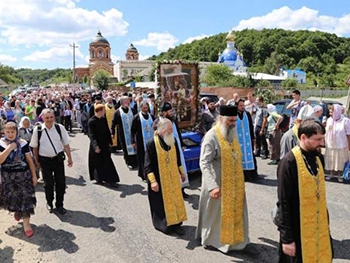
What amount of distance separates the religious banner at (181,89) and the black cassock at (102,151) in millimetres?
1625

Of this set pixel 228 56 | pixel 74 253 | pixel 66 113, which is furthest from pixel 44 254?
pixel 228 56

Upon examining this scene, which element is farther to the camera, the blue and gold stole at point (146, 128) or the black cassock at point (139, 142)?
the blue and gold stole at point (146, 128)

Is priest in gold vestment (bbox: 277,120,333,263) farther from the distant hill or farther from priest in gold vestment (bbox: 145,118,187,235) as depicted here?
the distant hill

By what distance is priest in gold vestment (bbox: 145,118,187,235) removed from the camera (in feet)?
15.6

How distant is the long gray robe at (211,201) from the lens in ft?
13.0

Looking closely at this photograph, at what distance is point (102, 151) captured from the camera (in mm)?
7324

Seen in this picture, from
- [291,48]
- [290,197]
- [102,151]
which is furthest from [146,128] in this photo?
[291,48]

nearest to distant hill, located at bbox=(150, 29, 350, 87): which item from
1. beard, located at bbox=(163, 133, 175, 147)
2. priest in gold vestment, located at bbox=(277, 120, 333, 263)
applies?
beard, located at bbox=(163, 133, 175, 147)

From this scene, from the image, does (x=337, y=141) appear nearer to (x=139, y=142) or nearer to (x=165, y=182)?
(x=139, y=142)

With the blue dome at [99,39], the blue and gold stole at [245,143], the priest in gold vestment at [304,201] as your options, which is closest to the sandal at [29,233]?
the priest in gold vestment at [304,201]

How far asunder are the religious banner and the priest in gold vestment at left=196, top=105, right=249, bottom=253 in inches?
168

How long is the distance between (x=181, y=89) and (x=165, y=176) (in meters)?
4.21

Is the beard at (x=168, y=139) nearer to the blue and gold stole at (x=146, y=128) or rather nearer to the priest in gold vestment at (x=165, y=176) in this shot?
the priest in gold vestment at (x=165, y=176)

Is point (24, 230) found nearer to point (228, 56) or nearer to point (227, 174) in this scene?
point (227, 174)
